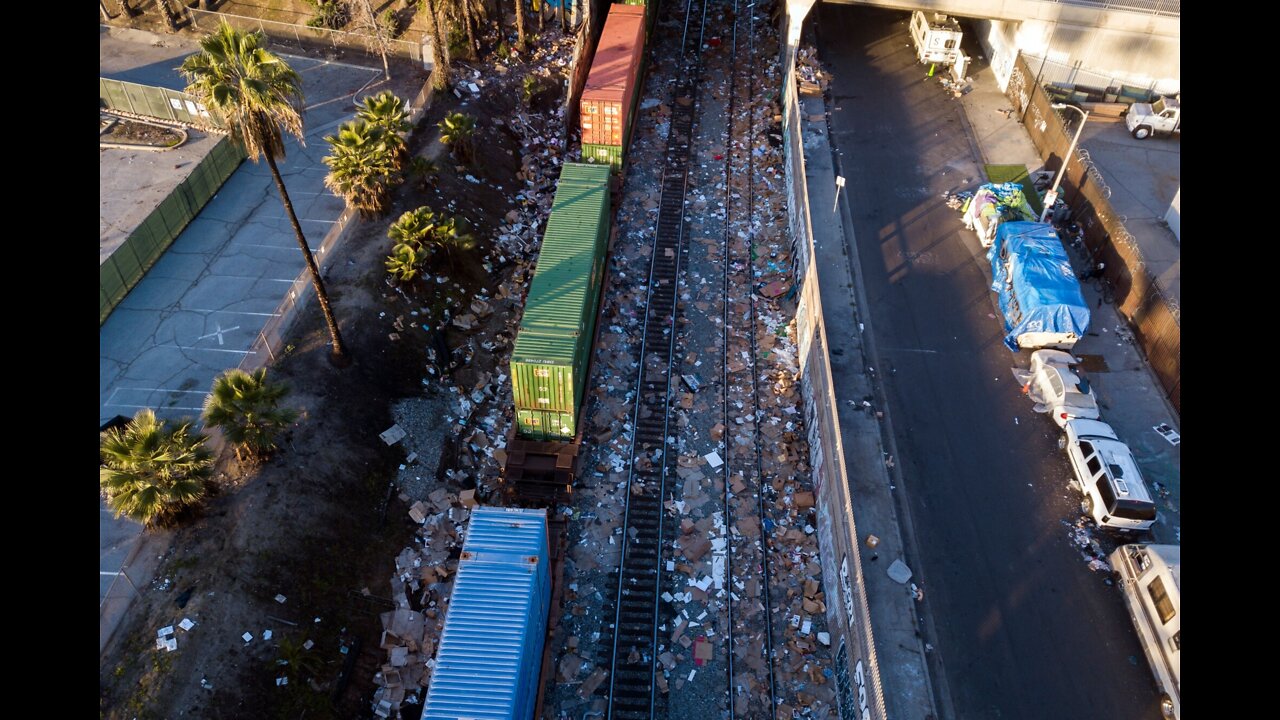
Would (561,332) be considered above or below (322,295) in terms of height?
below

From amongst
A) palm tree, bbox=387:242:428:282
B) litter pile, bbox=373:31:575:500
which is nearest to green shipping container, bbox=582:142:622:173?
litter pile, bbox=373:31:575:500

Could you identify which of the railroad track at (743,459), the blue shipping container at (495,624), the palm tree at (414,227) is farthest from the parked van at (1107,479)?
the palm tree at (414,227)

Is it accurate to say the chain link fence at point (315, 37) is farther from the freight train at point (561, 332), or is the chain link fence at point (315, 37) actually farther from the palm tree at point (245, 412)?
the palm tree at point (245, 412)

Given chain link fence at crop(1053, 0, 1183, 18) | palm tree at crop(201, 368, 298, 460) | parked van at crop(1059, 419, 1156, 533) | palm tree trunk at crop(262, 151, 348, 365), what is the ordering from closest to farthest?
palm tree at crop(201, 368, 298, 460), parked van at crop(1059, 419, 1156, 533), palm tree trunk at crop(262, 151, 348, 365), chain link fence at crop(1053, 0, 1183, 18)

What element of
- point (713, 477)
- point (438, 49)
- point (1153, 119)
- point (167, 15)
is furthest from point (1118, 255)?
point (167, 15)

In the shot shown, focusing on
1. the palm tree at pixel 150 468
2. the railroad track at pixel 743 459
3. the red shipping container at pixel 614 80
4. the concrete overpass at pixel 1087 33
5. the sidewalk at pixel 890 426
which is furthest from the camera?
the concrete overpass at pixel 1087 33

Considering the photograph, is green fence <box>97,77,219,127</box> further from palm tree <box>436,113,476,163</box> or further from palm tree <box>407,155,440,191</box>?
palm tree <box>436,113,476,163</box>

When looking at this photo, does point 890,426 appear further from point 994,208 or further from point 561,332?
point 994,208
